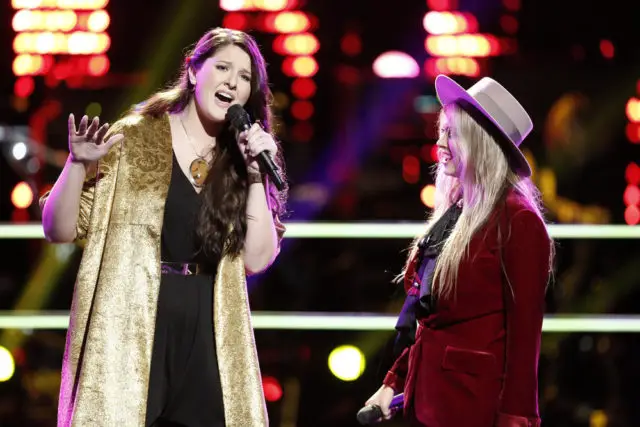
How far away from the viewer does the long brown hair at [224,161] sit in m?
2.69

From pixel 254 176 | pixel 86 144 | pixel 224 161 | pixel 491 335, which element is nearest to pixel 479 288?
pixel 491 335

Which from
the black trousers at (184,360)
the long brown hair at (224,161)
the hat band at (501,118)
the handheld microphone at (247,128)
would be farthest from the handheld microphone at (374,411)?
the hat band at (501,118)

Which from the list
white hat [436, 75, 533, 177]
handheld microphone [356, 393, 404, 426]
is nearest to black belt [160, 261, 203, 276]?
handheld microphone [356, 393, 404, 426]

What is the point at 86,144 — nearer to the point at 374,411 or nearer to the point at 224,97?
the point at 224,97

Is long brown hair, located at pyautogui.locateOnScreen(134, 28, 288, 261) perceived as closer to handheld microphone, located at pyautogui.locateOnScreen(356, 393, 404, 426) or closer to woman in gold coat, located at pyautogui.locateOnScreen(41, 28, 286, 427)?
woman in gold coat, located at pyautogui.locateOnScreen(41, 28, 286, 427)

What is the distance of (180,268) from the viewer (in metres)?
2.69

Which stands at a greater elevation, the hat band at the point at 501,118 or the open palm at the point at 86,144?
the hat band at the point at 501,118

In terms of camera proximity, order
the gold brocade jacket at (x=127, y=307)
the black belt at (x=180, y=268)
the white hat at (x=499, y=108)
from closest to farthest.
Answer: the gold brocade jacket at (x=127, y=307)
the black belt at (x=180, y=268)
the white hat at (x=499, y=108)

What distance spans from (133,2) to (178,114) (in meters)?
2.02

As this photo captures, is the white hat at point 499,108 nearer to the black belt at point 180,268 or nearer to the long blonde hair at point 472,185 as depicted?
the long blonde hair at point 472,185

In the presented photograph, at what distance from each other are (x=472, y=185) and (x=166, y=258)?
2.95 feet

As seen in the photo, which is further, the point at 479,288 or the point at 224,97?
the point at 224,97

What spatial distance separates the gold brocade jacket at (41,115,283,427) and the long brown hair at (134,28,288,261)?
80mm

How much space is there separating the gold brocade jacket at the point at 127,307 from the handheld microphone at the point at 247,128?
8.1 inches
